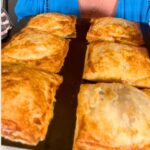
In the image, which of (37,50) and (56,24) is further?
(56,24)

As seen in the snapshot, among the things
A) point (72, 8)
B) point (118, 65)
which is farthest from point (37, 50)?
point (72, 8)

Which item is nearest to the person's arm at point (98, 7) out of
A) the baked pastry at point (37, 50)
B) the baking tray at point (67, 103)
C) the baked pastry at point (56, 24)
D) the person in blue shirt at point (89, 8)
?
the person in blue shirt at point (89, 8)

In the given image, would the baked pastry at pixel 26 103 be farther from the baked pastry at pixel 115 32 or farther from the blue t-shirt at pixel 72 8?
the blue t-shirt at pixel 72 8

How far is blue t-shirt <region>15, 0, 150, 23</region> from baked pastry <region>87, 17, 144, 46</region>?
1.58 ft

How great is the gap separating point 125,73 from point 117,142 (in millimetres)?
387

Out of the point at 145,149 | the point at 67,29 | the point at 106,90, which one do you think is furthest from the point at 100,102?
the point at 67,29

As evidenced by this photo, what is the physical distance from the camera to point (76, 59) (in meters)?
1.29

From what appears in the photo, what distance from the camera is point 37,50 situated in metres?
1.27

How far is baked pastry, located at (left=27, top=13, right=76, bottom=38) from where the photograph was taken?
1.52m

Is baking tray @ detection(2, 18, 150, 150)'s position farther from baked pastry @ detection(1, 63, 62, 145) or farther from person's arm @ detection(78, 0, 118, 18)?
person's arm @ detection(78, 0, 118, 18)

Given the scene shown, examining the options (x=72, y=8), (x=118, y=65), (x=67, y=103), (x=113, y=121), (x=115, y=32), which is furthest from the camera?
(x=72, y=8)

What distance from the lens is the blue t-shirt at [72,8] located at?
6.89 ft

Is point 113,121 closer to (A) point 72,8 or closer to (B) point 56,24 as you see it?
(B) point 56,24

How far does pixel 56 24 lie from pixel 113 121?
800 mm
